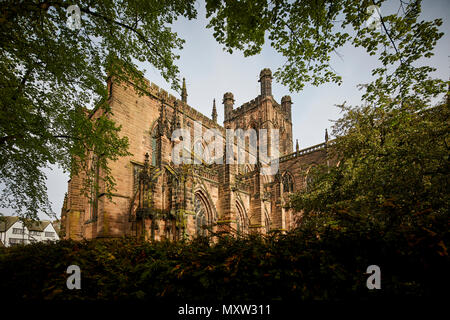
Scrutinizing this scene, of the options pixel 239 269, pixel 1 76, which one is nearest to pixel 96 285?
pixel 239 269

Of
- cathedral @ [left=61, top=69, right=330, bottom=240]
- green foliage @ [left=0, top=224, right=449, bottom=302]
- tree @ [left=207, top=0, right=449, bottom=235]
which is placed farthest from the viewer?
cathedral @ [left=61, top=69, right=330, bottom=240]

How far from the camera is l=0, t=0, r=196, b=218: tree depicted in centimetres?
530

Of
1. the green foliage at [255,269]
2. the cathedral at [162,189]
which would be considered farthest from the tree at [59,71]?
the green foliage at [255,269]

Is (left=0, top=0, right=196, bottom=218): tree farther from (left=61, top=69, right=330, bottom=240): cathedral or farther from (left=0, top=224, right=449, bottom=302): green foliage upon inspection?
(left=0, top=224, right=449, bottom=302): green foliage

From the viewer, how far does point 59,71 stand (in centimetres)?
573

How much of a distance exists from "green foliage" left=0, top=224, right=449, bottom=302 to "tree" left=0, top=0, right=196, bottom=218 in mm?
3787

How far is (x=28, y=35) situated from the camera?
5.76m

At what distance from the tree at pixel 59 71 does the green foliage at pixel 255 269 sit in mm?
3787

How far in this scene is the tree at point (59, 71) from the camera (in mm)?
5305

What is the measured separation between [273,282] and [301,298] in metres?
0.31

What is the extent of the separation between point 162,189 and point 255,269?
33.6 ft

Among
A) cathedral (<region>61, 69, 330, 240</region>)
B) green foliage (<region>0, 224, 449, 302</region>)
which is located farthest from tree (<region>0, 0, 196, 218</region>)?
green foliage (<region>0, 224, 449, 302</region>)

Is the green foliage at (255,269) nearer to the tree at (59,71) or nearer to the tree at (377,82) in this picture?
the tree at (377,82)
